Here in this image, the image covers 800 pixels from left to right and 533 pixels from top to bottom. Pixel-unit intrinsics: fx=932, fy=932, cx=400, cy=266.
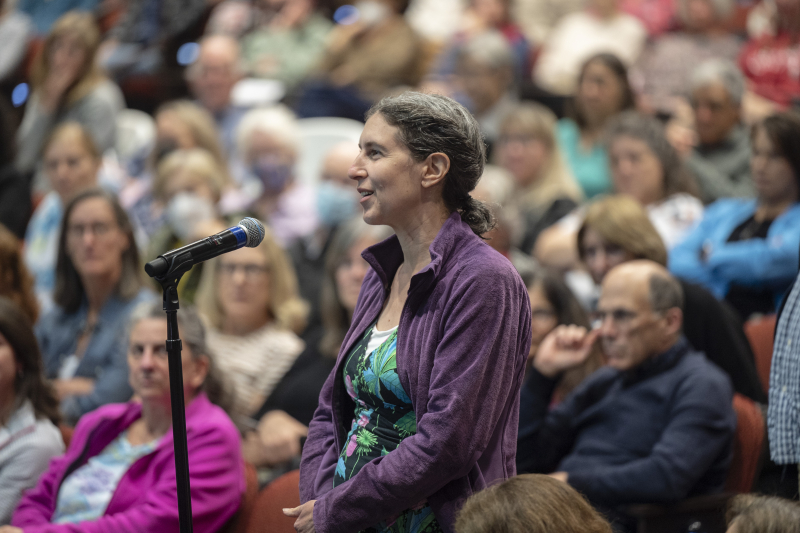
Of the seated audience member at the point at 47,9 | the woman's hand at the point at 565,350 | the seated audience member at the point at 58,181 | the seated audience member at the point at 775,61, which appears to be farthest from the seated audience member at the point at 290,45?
the woman's hand at the point at 565,350

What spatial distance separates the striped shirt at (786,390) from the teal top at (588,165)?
2.99m

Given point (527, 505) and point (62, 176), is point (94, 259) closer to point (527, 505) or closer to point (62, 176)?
point (62, 176)

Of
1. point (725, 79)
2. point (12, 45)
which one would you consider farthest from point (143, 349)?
point (12, 45)

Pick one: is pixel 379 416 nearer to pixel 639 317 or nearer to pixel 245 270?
pixel 639 317

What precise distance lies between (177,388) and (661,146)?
322cm

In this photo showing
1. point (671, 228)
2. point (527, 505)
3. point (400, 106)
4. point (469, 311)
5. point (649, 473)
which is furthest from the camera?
point (671, 228)

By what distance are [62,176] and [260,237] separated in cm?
359

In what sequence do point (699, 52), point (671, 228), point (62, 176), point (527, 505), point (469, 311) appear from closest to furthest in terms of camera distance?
1. point (527, 505)
2. point (469, 311)
3. point (671, 228)
4. point (62, 176)
5. point (699, 52)

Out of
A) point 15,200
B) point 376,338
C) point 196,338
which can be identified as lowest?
point 15,200

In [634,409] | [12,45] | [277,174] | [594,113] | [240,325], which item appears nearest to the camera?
[634,409]

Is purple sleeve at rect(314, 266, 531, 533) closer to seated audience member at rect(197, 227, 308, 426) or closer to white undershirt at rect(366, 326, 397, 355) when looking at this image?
white undershirt at rect(366, 326, 397, 355)

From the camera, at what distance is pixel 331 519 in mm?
1793

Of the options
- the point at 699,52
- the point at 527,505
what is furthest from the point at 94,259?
the point at 699,52

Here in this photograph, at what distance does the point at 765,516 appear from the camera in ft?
5.54
